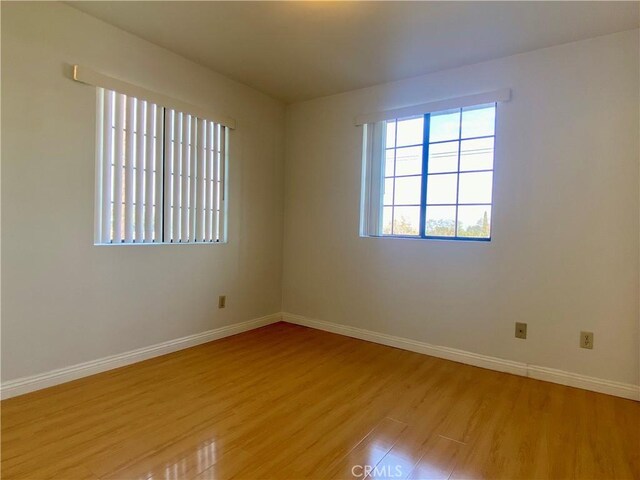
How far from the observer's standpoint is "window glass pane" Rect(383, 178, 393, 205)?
3.30 metres

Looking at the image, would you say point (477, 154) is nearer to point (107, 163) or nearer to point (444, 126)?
point (444, 126)

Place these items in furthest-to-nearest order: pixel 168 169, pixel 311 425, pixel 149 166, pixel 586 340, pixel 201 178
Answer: pixel 201 178 < pixel 168 169 < pixel 149 166 < pixel 586 340 < pixel 311 425

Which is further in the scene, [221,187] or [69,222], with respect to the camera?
[221,187]

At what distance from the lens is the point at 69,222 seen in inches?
89.4

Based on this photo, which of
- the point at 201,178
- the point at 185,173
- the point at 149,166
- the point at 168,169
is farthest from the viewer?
the point at 201,178

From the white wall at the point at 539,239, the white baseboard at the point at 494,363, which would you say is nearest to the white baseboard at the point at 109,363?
the white baseboard at the point at 494,363

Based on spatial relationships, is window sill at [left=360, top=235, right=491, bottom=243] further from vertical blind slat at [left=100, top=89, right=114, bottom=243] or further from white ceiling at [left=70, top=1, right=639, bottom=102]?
vertical blind slat at [left=100, top=89, right=114, bottom=243]

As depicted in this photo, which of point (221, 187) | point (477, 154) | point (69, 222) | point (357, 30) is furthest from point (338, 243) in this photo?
point (69, 222)

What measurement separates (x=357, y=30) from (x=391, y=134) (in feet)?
3.64

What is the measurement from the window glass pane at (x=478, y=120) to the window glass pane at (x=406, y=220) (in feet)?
2.43

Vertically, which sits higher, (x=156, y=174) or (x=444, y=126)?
(x=444, y=126)

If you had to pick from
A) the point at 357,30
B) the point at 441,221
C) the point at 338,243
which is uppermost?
the point at 357,30

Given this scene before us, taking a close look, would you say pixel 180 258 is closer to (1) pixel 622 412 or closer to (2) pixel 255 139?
(2) pixel 255 139

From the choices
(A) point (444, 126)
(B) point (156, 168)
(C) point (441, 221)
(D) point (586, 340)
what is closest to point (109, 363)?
(B) point (156, 168)
